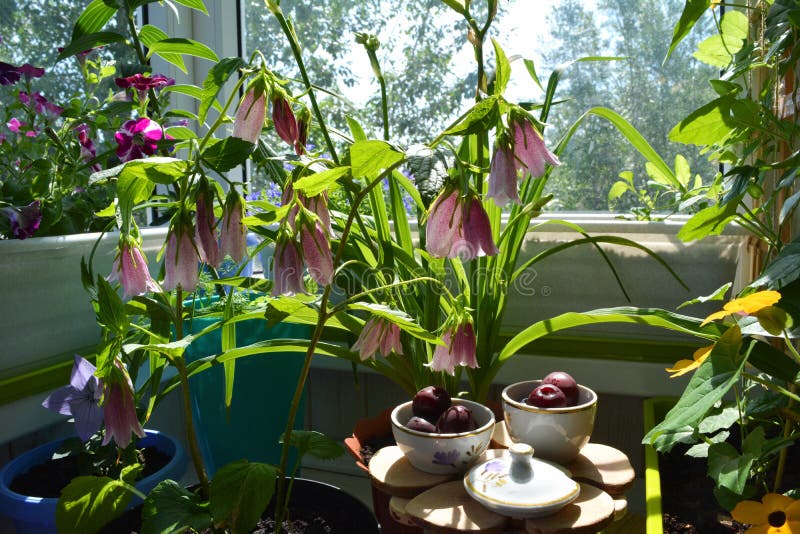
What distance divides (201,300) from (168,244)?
0.52 metres

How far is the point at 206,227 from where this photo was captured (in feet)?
1.83

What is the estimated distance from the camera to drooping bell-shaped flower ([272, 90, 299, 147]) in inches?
22.8

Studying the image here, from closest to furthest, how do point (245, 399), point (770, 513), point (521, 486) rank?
point (770, 513), point (521, 486), point (245, 399)

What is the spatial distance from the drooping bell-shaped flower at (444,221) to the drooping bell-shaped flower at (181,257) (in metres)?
0.20

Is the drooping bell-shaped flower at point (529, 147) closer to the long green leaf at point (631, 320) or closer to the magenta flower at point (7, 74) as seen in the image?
the long green leaf at point (631, 320)

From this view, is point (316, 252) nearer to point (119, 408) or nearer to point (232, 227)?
point (232, 227)

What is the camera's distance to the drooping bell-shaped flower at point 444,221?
55 centimetres

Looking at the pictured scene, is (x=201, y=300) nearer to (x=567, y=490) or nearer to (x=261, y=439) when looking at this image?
(x=261, y=439)

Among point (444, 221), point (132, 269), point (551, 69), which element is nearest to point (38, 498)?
point (132, 269)

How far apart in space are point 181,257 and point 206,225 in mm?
37

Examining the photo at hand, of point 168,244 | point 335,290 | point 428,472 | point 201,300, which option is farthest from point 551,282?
point 168,244

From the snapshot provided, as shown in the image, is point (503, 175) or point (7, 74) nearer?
point (503, 175)

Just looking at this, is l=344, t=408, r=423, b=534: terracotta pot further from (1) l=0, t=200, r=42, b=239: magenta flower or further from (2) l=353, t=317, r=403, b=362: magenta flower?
(1) l=0, t=200, r=42, b=239: magenta flower

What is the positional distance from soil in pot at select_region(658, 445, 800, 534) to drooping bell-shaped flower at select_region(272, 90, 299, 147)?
0.56 m
